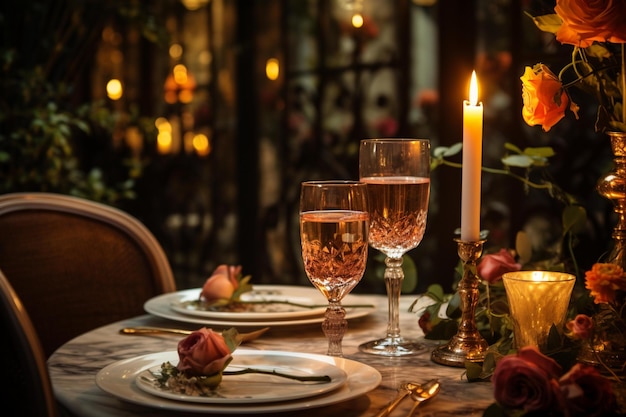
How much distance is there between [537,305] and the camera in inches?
43.4

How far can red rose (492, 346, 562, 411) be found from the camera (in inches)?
33.7

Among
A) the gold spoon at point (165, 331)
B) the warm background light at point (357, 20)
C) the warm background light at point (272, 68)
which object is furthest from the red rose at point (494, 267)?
the warm background light at point (272, 68)

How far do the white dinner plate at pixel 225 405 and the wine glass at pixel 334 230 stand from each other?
0.11 metres

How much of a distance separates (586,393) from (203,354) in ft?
1.30

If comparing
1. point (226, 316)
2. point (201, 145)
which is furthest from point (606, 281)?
point (201, 145)

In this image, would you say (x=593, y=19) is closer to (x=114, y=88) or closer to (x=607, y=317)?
(x=607, y=317)

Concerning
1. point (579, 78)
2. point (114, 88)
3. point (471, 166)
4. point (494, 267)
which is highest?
point (114, 88)

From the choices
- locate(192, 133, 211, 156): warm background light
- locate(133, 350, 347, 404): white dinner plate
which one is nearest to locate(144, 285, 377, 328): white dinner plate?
locate(133, 350, 347, 404): white dinner plate

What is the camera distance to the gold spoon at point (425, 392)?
1026 millimetres

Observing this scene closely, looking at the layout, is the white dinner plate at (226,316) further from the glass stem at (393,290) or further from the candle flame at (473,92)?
the candle flame at (473,92)

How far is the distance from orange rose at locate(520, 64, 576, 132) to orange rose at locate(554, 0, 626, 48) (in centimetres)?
7

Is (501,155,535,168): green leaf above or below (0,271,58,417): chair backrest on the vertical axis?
above

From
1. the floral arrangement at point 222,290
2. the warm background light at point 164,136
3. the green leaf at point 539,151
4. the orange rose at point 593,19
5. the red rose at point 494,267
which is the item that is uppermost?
the orange rose at point 593,19

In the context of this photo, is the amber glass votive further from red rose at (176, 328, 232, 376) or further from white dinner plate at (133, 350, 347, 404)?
red rose at (176, 328, 232, 376)
